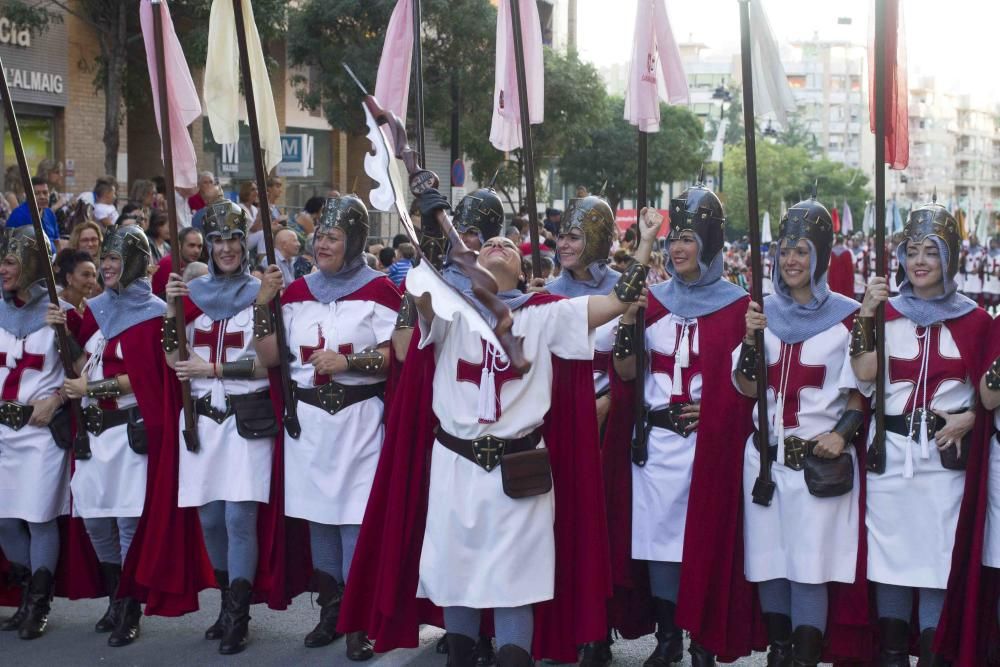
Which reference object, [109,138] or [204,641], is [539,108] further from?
[109,138]

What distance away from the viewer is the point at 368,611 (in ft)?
17.7

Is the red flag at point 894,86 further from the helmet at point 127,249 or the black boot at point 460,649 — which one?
the helmet at point 127,249

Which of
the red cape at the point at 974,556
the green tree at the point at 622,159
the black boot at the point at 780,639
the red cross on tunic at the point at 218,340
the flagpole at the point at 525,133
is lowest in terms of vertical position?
the black boot at the point at 780,639

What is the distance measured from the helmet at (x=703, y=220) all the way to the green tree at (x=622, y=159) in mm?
31799

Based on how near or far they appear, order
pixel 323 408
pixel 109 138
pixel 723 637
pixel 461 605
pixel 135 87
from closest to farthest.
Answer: pixel 461 605 → pixel 723 637 → pixel 323 408 → pixel 109 138 → pixel 135 87

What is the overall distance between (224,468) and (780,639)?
2.54 m

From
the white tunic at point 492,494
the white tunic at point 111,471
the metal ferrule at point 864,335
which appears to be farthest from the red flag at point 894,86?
the white tunic at point 111,471

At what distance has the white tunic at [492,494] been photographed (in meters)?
4.73

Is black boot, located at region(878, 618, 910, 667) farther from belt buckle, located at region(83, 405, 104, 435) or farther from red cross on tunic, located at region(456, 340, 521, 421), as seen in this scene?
belt buckle, located at region(83, 405, 104, 435)

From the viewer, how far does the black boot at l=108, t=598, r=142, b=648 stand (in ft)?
20.2

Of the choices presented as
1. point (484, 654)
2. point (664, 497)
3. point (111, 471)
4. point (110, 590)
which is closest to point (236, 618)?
point (110, 590)

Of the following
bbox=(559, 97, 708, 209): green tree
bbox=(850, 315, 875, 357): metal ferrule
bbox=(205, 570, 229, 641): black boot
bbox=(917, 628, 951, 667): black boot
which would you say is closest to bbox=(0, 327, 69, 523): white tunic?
bbox=(205, 570, 229, 641): black boot

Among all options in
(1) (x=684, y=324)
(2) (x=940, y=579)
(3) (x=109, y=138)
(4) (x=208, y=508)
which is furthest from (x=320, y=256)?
(3) (x=109, y=138)

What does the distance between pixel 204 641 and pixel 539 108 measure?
298 cm
